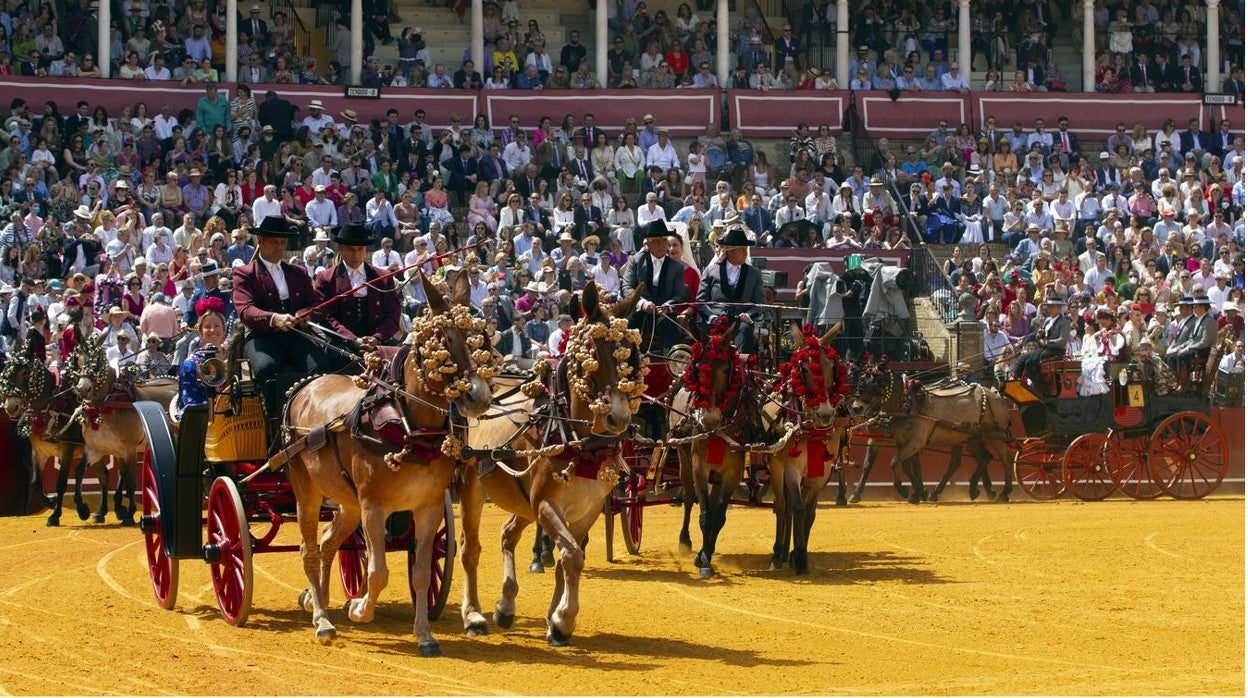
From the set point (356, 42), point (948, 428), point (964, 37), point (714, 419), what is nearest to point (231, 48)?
point (356, 42)

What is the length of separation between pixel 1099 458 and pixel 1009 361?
1903mm

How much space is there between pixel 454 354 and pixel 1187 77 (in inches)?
1218

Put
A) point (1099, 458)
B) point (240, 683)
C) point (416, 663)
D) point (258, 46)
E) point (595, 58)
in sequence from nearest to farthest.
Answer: point (240, 683), point (416, 663), point (1099, 458), point (258, 46), point (595, 58)

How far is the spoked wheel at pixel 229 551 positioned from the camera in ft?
39.1

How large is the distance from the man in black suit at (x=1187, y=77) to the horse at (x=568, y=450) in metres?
29.5

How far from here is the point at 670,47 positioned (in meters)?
36.9

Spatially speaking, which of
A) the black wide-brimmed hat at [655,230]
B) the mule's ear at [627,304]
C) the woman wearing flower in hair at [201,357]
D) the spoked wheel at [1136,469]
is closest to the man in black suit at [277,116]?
the spoked wheel at [1136,469]

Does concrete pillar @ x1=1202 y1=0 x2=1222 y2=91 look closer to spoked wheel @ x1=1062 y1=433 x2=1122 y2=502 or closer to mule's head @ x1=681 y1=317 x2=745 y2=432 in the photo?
spoked wheel @ x1=1062 y1=433 x2=1122 y2=502

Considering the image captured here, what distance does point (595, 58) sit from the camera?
37.2 meters

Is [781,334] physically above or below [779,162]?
below

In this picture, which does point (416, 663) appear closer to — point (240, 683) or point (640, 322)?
point (240, 683)

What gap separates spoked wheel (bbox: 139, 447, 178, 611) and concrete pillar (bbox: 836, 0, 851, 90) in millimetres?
25412

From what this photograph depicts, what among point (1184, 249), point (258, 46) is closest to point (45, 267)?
point (258, 46)

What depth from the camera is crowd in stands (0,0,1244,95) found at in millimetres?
32875
